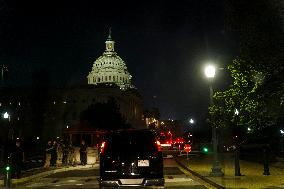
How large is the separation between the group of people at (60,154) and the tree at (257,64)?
18533mm

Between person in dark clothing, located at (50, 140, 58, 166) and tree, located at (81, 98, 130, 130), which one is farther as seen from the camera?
tree, located at (81, 98, 130, 130)

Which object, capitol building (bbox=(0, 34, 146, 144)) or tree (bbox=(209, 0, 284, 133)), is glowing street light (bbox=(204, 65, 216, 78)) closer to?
tree (bbox=(209, 0, 284, 133))

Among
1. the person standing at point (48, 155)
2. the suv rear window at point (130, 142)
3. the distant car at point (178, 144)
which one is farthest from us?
the distant car at point (178, 144)

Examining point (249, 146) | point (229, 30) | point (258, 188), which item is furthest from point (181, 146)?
point (229, 30)

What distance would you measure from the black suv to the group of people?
54.1 ft

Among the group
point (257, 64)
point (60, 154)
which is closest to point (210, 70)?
point (257, 64)

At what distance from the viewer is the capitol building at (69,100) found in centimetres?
9769

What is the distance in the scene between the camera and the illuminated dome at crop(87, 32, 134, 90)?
171625 mm

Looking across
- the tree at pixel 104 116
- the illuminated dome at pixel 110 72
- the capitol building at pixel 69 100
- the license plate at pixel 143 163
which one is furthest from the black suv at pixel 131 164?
the illuminated dome at pixel 110 72

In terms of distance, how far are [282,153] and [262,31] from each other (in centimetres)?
2618

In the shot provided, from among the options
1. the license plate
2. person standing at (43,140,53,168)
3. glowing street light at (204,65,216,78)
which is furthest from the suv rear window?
person standing at (43,140,53,168)

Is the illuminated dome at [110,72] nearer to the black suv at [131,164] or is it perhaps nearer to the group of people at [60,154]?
the group of people at [60,154]

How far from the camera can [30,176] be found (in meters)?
24.0

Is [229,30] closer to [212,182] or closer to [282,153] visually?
[212,182]
